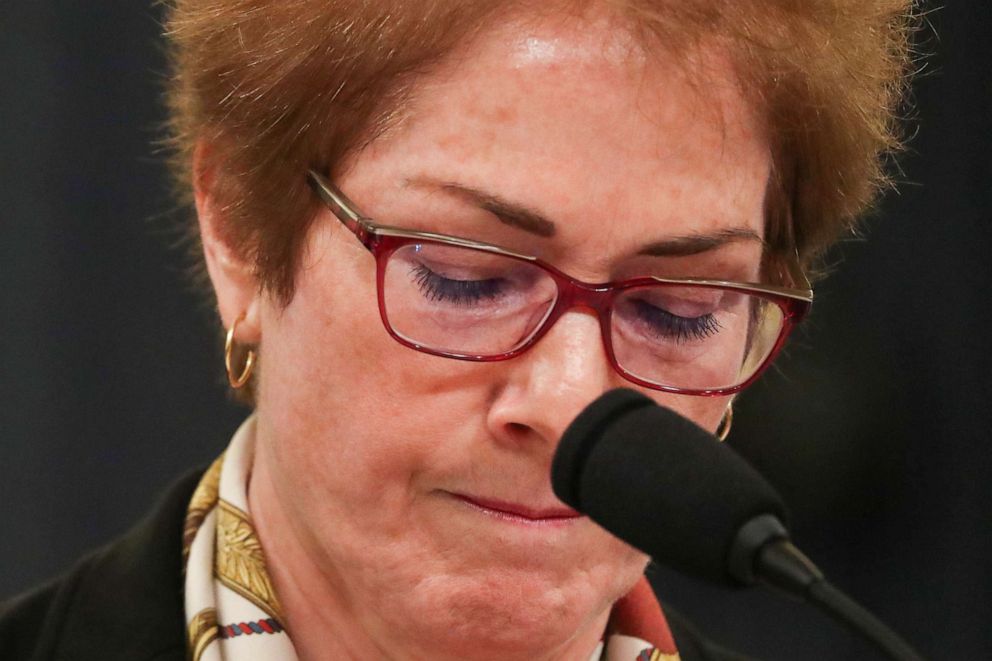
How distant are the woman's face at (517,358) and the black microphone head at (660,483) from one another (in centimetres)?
31

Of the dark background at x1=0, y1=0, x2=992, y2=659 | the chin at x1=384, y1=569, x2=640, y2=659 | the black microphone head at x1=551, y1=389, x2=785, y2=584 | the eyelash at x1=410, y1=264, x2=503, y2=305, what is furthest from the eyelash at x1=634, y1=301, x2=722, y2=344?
the dark background at x1=0, y1=0, x2=992, y2=659

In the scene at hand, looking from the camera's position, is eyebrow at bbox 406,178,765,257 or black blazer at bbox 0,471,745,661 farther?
black blazer at bbox 0,471,745,661

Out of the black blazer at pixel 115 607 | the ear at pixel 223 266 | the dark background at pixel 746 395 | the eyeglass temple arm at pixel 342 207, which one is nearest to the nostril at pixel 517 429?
the eyeglass temple arm at pixel 342 207

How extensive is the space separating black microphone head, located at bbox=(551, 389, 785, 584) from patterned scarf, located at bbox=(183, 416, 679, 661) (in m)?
0.73

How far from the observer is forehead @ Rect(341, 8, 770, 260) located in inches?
56.4

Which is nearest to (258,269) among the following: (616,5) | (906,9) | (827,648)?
(616,5)

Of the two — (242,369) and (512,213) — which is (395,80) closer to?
(512,213)

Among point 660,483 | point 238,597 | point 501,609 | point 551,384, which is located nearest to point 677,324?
point 551,384

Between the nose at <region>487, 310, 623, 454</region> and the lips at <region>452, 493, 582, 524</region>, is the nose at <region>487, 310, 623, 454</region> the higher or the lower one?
the higher one

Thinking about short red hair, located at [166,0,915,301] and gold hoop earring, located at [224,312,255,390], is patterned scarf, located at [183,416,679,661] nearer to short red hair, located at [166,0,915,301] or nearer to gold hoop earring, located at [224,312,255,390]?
gold hoop earring, located at [224,312,255,390]

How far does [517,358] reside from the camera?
4.74ft

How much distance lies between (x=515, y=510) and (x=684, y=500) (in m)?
→ 0.48

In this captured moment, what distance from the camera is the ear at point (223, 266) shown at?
5.49 ft

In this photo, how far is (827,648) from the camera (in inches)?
131
